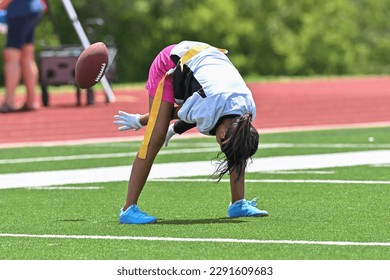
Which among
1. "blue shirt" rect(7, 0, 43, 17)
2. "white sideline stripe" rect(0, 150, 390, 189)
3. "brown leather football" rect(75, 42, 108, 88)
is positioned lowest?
"blue shirt" rect(7, 0, 43, 17)

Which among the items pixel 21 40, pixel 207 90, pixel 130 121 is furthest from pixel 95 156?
pixel 207 90

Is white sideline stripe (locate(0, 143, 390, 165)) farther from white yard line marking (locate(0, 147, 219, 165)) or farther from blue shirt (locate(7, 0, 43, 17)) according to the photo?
blue shirt (locate(7, 0, 43, 17))

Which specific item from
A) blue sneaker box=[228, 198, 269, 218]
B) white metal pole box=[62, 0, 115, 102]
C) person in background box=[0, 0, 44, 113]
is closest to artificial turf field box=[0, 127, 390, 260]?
blue sneaker box=[228, 198, 269, 218]

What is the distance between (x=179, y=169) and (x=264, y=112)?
9529mm

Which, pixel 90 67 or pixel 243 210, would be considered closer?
pixel 243 210

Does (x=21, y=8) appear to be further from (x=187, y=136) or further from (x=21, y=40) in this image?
(x=187, y=136)

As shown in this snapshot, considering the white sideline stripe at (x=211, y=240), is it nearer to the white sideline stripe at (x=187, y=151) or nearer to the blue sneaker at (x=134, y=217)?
the blue sneaker at (x=134, y=217)

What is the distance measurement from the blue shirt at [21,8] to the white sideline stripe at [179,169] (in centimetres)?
692

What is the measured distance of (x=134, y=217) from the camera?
9.51 m

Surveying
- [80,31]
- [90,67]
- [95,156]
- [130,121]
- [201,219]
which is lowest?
A: [80,31]

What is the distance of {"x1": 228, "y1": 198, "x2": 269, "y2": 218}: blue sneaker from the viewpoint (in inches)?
385

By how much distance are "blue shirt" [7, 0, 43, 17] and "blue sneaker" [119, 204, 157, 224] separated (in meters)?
11.5
